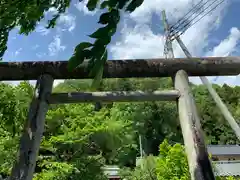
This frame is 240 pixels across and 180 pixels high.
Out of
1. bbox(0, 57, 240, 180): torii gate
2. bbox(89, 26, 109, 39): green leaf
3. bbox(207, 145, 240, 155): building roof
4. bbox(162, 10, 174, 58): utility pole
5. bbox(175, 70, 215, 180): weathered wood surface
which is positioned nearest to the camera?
bbox(89, 26, 109, 39): green leaf

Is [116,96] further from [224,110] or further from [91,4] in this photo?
[224,110]

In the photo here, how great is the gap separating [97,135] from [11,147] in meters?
Result: 4.27

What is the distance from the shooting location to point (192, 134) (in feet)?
8.17

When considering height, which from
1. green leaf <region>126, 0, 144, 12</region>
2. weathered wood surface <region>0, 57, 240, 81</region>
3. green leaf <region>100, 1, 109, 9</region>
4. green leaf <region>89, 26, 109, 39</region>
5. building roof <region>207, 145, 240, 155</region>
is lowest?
green leaf <region>89, 26, 109, 39</region>

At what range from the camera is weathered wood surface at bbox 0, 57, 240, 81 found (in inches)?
110

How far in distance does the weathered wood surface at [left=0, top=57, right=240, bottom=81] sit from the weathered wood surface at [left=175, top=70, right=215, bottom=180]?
113mm

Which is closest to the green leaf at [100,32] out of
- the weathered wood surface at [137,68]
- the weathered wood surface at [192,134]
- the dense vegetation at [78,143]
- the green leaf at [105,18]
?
the green leaf at [105,18]

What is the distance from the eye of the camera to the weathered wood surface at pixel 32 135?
92.7 inches

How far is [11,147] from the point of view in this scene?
9.44 metres

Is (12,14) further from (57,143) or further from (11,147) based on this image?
(57,143)

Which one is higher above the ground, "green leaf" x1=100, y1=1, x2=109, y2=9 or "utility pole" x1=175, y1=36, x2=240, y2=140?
"utility pole" x1=175, y1=36, x2=240, y2=140

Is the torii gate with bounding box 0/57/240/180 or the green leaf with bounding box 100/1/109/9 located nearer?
the green leaf with bounding box 100/1/109/9

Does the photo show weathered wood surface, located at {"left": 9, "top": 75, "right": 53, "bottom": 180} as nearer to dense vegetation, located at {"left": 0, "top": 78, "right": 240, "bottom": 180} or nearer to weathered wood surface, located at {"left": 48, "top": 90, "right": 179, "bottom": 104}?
weathered wood surface, located at {"left": 48, "top": 90, "right": 179, "bottom": 104}

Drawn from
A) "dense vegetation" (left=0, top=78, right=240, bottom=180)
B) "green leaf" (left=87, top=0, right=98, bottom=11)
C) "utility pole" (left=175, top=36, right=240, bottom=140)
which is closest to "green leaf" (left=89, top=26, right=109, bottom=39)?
"green leaf" (left=87, top=0, right=98, bottom=11)
